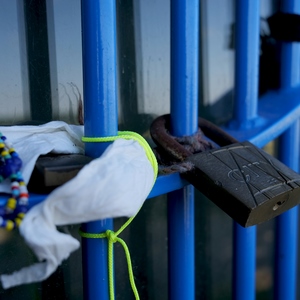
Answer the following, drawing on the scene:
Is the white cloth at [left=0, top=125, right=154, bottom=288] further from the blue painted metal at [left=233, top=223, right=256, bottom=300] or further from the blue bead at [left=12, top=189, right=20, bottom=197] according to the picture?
the blue painted metal at [left=233, top=223, right=256, bottom=300]

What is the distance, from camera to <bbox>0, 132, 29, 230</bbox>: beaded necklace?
1.05 ft

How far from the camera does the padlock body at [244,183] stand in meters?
0.43

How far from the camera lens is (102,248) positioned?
1.36ft

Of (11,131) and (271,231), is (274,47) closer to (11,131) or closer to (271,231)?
(271,231)

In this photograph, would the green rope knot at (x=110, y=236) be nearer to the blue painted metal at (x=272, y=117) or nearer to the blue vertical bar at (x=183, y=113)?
the blue vertical bar at (x=183, y=113)

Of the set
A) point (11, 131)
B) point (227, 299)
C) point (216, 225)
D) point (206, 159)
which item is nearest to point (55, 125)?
point (11, 131)

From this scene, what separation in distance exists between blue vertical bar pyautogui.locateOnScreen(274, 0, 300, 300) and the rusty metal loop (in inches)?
9.9

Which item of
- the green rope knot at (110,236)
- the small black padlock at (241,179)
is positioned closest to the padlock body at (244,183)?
the small black padlock at (241,179)

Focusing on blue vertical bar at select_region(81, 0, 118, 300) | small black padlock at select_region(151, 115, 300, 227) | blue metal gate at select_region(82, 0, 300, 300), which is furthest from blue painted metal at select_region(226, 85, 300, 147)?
blue vertical bar at select_region(81, 0, 118, 300)

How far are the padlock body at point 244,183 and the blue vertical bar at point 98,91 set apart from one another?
11 cm

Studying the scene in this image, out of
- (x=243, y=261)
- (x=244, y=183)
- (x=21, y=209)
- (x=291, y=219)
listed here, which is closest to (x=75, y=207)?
(x=21, y=209)

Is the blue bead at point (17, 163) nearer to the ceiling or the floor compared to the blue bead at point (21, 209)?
nearer to the ceiling

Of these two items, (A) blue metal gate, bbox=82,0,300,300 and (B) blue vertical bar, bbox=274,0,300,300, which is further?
(B) blue vertical bar, bbox=274,0,300,300

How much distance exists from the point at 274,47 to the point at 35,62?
478mm
